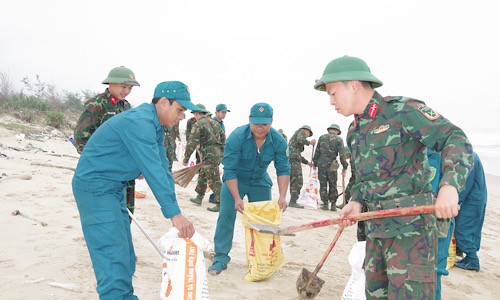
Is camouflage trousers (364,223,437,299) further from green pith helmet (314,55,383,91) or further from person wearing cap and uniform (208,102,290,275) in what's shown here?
person wearing cap and uniform (208,102,290,275)

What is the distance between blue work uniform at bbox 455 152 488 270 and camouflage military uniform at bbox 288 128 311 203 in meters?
3.85

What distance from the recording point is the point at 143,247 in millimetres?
4102

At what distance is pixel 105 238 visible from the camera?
232 centimetres

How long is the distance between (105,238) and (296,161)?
20.7ft

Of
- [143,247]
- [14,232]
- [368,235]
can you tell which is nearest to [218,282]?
[143,247]

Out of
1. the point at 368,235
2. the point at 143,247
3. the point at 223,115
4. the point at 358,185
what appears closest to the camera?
the point at 368,235

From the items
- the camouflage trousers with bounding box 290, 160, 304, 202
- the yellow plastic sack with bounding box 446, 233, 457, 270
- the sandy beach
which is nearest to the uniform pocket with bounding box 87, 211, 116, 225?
the sandy beach

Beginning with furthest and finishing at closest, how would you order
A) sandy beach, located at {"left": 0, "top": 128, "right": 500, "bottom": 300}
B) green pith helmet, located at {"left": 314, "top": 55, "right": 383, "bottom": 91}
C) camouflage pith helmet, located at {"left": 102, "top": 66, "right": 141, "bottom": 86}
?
camouflage pith helmet, located at {"left": 102, "top": 66, "right": 141, "bottom": 86} → sandy beach, located at {"left": 0, "top": 128, "right": 500, "bottom": 300} → green pith helmet, located at {"left": 314, "top": 55, "right": 383, "bottom": 91}

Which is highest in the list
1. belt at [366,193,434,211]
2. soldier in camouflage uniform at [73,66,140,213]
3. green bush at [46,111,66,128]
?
soldier in camouflage uniform at [73,66,140,213]

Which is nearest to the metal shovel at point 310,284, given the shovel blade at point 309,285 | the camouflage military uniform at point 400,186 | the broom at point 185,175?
the shovel blade at point 309,285

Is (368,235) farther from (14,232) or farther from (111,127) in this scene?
(14,232)

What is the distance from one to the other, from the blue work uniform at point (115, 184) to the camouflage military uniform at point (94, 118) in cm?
106

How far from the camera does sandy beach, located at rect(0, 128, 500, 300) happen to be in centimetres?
304

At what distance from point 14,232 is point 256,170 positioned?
2.61 meters
